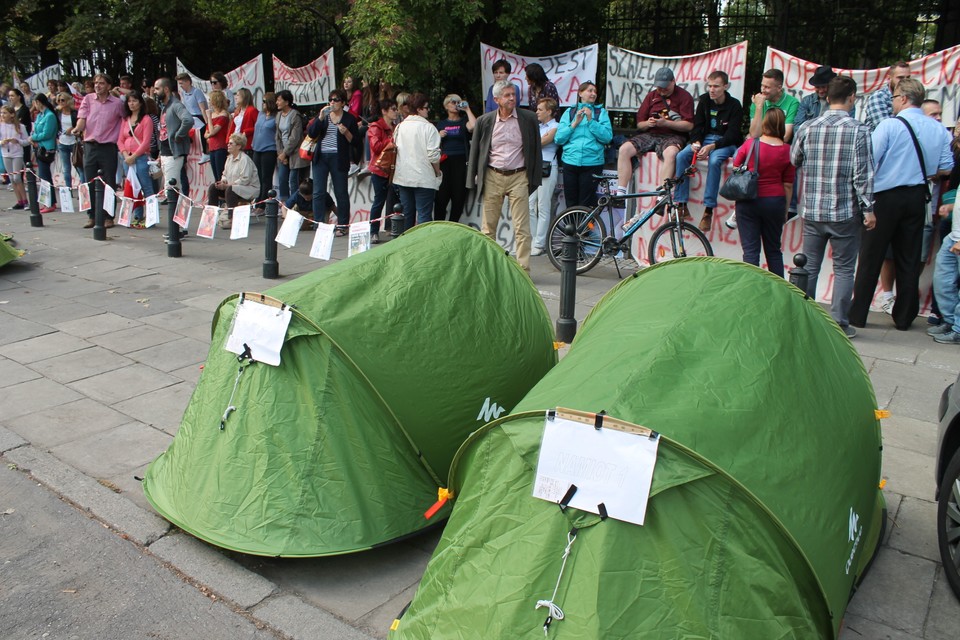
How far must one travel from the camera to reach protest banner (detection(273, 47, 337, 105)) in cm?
1420

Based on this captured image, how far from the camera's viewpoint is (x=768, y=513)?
2828mm

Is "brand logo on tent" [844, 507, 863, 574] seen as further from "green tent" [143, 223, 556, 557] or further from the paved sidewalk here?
"green tent" [143, 223, 556, 557]

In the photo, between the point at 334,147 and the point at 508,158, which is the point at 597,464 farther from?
the point at 334,147

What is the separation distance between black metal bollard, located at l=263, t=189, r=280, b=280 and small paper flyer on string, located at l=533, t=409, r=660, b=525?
25.0 ft

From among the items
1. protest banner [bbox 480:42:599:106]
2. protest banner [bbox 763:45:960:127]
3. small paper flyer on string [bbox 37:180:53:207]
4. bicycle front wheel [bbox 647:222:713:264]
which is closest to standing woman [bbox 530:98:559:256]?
protest banner [bbox 480:42:599:106]

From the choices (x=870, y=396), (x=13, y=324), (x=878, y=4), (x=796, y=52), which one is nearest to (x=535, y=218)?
(x=796, y=52)

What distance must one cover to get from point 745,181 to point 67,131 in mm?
12651

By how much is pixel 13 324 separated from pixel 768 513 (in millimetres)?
8091

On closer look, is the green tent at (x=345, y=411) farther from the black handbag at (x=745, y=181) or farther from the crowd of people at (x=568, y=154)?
the black handbag at (x=745, y=181)

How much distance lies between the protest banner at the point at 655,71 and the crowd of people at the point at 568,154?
595 mm

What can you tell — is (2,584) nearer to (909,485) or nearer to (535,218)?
(909,485)

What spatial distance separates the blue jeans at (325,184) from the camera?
1235cm

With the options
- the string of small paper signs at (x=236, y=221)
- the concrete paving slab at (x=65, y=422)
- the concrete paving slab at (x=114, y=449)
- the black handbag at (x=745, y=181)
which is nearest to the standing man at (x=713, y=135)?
the black handbag at (x=745, y=181)

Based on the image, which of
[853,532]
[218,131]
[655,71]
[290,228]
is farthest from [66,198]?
[853,532]
